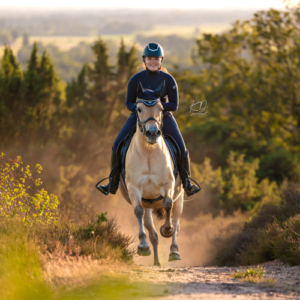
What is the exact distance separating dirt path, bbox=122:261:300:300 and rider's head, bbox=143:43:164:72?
12.6 ft

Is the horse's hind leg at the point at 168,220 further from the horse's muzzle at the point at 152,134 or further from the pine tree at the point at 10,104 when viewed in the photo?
the pine tree at the point at 10,104

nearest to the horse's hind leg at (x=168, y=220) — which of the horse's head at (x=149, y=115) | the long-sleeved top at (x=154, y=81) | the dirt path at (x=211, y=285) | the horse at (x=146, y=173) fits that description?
the horse at (x=146, y=173)

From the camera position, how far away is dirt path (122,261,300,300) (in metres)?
6.33

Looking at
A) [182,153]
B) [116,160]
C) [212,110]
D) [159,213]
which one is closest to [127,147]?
[116,160]

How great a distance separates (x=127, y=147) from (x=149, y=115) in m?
1.58

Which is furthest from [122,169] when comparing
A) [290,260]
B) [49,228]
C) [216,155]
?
[216,155]

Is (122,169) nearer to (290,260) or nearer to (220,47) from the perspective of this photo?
(290,260)

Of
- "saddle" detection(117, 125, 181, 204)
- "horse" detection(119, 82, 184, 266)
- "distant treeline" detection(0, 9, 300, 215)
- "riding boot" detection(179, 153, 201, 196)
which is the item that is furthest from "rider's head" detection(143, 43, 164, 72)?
"distant treeline" detection(0, 9, 300, 215)

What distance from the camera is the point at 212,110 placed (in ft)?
129

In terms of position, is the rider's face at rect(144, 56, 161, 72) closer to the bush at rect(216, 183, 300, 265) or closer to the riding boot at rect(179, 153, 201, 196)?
the riding boot at rect(179, 153, 201, 196)

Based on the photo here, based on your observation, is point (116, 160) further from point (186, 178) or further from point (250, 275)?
point (250, 275)

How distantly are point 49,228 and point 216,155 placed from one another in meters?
27.2

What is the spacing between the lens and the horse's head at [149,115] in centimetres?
736

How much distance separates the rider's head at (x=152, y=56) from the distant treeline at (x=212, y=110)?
48.9 ft
